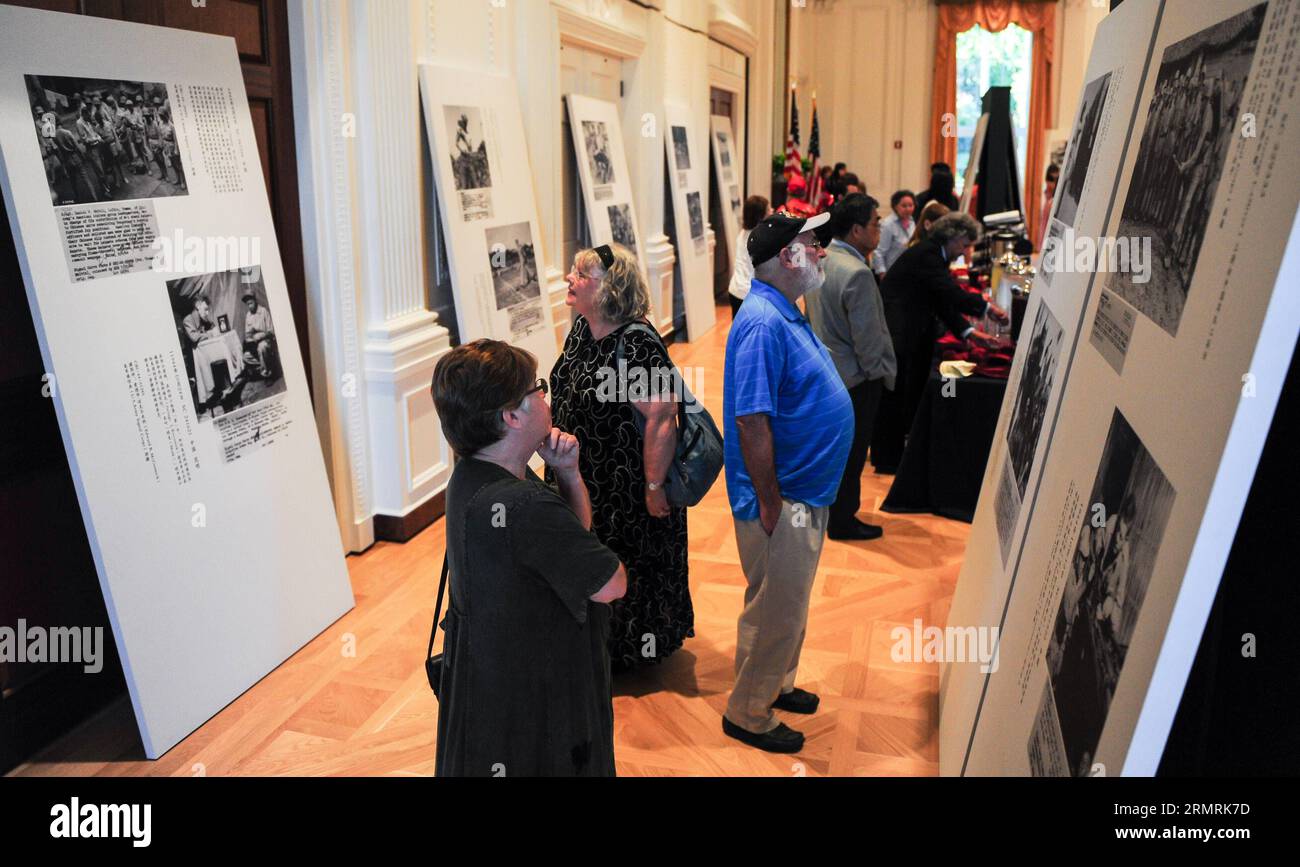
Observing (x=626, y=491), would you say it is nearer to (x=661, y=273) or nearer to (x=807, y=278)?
(x=807, y=278)

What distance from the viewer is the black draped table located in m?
5.55

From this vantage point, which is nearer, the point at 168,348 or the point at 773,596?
the point at 773,596

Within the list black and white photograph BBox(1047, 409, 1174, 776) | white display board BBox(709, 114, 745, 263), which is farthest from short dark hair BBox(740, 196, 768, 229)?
black and white photograph BBox(1047, 409, 1174, 776)

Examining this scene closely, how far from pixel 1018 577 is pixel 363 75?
406 cm

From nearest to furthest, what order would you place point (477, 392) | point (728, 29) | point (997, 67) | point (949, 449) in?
point (477, 392)
point (949, 449)
point (728, 29)
point (997, 67)

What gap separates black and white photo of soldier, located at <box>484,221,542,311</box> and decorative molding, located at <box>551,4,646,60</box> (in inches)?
71.5

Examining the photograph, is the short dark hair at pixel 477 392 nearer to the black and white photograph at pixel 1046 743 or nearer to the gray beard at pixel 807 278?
the black and white photograph at pixel 1046 743

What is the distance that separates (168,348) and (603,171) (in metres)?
5.51

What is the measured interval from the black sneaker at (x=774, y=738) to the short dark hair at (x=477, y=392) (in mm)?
1842

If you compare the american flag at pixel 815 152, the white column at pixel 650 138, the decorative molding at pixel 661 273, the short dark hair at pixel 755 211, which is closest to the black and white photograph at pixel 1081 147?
the short dark hair at pixel 755 211

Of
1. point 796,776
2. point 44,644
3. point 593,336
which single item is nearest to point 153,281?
point 44,644

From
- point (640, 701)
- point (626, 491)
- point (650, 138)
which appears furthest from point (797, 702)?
point (650, 138)

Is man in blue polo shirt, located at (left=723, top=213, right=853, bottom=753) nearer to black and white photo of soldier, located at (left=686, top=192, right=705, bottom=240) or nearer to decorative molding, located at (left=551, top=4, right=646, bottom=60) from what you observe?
decorative molding, located at (left=551, top=4, right=646, bottom=60)

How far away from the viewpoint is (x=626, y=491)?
147 inches
